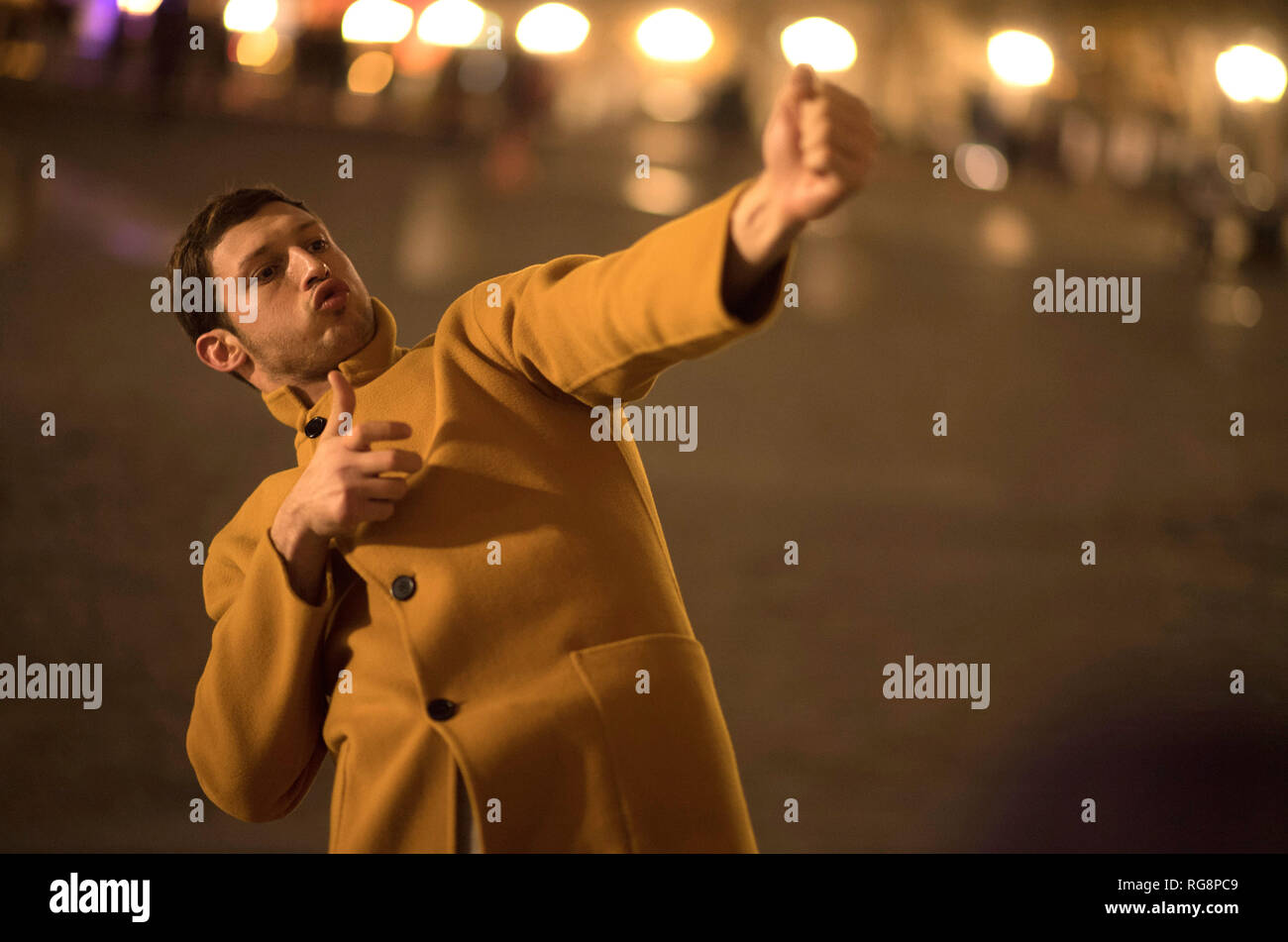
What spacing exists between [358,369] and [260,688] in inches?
12.7

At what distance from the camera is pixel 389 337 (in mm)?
1104

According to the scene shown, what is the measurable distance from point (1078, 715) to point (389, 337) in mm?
2124

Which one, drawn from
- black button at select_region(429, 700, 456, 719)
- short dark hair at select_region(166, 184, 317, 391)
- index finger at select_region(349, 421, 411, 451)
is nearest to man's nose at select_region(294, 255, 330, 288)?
short dark hair at select_region(166, 184, 317, 391)

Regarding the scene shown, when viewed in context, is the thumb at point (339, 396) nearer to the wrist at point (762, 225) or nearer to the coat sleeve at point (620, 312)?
the coat sleeve at point (620, 312)

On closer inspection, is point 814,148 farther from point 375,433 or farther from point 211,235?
point 211,235

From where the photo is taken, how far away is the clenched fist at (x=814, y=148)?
742mm

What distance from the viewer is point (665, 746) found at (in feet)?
3.11

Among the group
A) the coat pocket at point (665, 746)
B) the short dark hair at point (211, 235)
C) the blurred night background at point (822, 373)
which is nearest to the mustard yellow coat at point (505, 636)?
the coat pocket at point (665, 746)

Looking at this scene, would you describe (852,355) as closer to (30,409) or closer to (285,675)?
(30,409)

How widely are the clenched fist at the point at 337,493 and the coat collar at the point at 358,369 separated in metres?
0.09

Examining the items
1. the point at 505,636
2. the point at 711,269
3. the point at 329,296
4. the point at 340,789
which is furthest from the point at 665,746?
the point at 329,296

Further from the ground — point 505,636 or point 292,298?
point 292,298

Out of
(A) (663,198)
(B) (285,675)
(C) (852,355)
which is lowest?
(B) (285,675)
